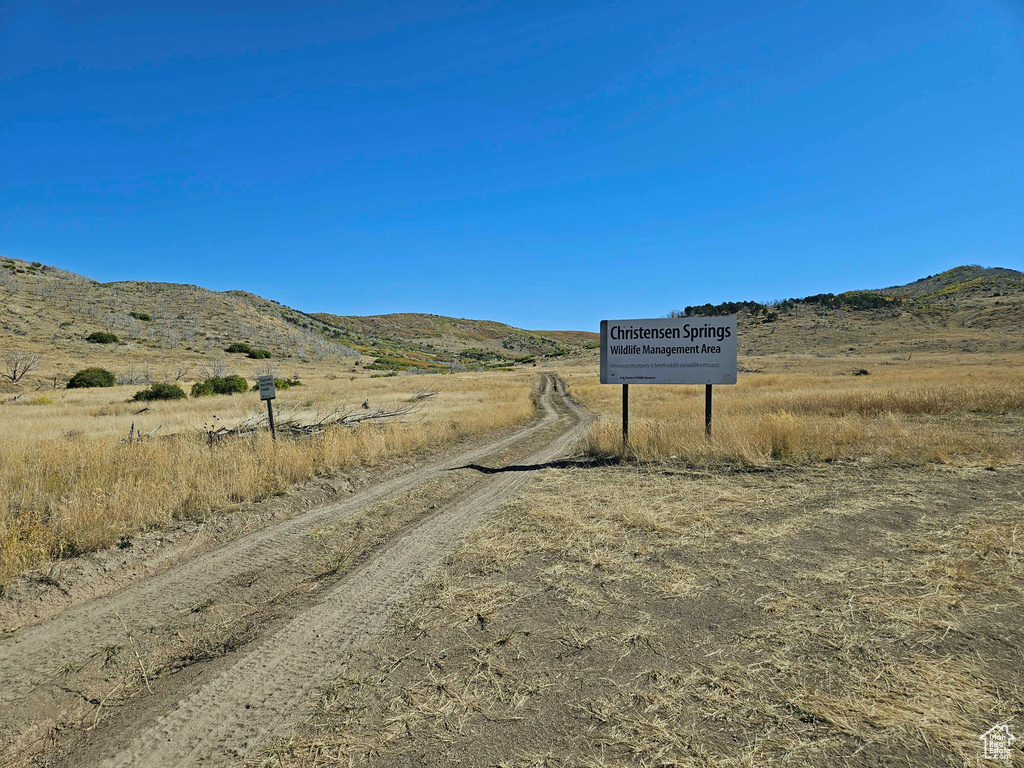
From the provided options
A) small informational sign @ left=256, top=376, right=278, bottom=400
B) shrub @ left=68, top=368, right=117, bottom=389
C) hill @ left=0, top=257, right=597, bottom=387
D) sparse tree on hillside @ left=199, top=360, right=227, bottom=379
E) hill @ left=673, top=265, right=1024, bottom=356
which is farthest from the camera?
hill @ left=673, top=265, right=1024, bottom=356

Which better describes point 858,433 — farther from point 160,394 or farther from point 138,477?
point 160,394

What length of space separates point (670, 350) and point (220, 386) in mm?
32108

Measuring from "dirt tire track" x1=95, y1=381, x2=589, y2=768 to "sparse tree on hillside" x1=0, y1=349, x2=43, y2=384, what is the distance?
140ft

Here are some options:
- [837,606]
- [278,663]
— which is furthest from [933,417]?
[278,663]

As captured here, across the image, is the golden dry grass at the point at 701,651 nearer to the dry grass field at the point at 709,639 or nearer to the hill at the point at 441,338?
the dry grass field at the point at 709,639

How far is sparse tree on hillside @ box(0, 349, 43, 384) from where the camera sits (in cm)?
3378

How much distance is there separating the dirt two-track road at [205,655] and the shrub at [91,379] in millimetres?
39450

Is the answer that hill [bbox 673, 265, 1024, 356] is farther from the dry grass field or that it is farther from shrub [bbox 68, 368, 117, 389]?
shrub [bbox 68, 368, 117, 389]

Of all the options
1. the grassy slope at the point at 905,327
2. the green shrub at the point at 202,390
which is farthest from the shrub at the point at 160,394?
the grassy slope at the point at 905,327

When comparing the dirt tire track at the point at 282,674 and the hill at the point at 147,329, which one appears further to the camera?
the hill at the point at 147,329

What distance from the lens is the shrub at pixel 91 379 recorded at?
34500 millimetres

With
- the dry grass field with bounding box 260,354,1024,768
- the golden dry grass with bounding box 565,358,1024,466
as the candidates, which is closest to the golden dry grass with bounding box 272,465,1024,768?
the dry grass field with bounding box 260,354,1024,768

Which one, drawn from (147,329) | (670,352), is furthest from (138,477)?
(147,329)

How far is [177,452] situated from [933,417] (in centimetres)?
2107
